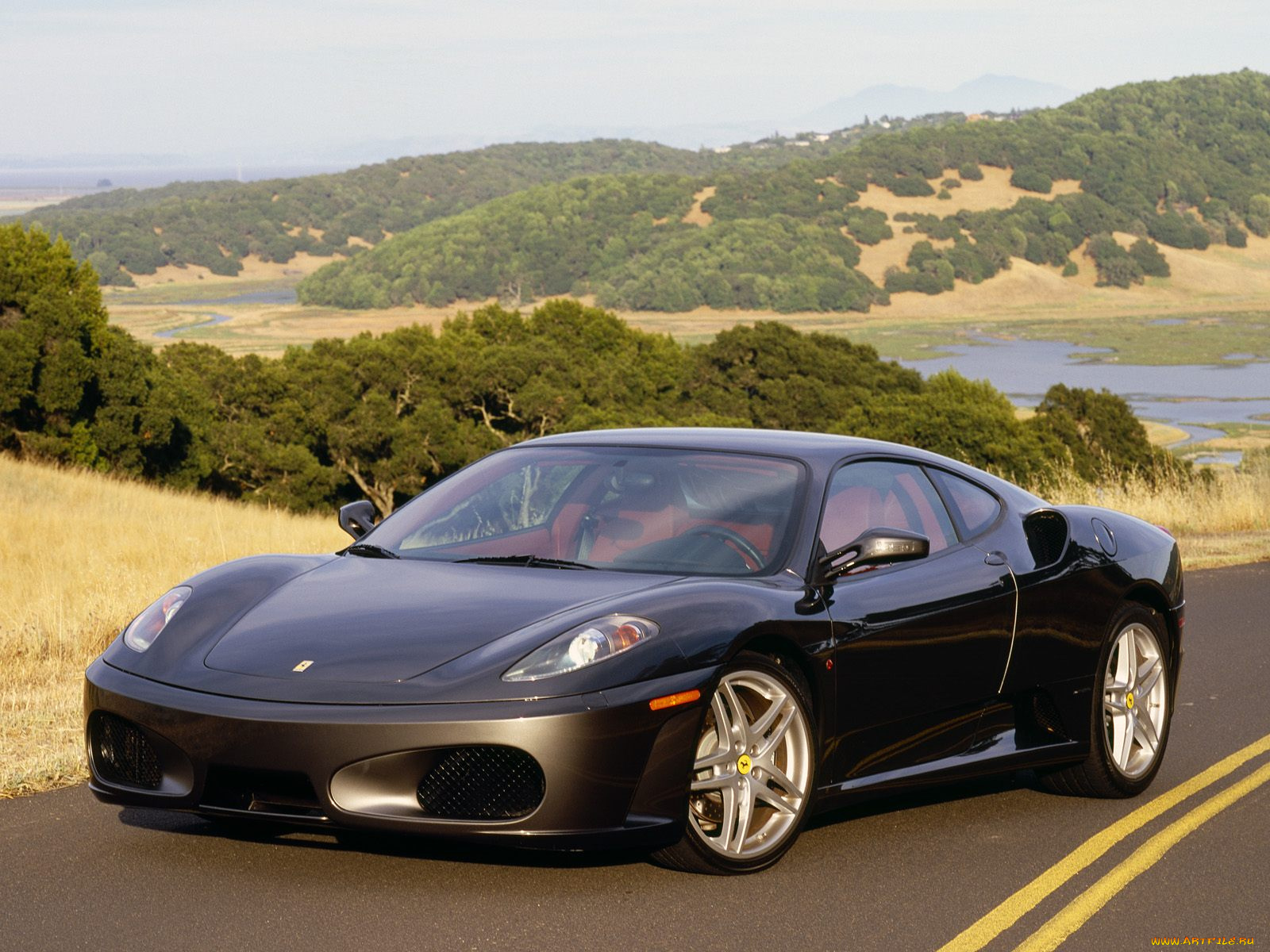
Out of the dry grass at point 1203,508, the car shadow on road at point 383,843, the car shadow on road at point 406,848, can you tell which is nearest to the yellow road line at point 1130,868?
the car shadow on road at point 383,843

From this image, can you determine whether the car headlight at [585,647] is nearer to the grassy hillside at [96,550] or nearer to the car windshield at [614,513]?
the car windshield at [614,513]

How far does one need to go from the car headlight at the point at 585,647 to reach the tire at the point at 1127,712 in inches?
95.2

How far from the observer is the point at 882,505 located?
236 inches

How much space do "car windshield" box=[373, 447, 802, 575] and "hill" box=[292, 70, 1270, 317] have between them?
500 feet

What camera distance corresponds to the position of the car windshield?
217 inches

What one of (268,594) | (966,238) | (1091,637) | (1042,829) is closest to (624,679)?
(268,594)

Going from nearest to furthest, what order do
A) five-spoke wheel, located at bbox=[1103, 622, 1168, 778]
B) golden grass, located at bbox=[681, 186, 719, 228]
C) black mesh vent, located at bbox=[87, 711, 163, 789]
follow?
black mesh vent, located at bbox=[87, 711, 163, 789] → five-spoke wheel, located at bbox=[1103, 622, 1168, 778] → golden grass, located at bbox=[681, 186, 719, 228]

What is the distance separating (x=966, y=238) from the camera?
6860 inches

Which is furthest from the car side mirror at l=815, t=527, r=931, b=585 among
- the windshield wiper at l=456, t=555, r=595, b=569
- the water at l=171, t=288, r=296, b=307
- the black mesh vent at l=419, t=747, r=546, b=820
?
the water at l=171, t=288, r=296, b=307

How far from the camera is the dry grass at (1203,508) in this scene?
1595cm

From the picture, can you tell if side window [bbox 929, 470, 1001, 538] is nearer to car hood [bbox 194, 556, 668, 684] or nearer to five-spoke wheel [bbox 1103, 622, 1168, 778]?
five-spoke wheel [bbox 1103, 622, 1168, 778]

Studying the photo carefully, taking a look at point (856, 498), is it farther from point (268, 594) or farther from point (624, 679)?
point (268, 594)

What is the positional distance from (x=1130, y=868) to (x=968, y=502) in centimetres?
161

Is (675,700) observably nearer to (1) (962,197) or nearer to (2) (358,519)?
(2) (358,519)
